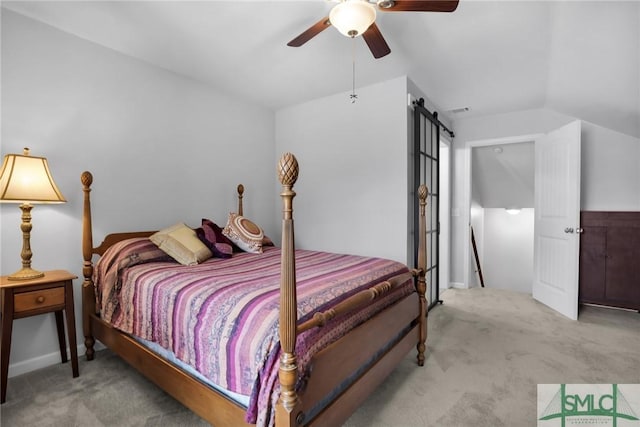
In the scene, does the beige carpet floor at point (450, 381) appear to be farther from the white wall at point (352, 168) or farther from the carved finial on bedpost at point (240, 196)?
the carved finial on bedpost at point (240, 196)

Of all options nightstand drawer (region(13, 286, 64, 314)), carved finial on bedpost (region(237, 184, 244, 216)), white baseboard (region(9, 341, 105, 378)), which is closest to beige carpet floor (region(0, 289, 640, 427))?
white baseboard (region(9, 341, 105, 378))

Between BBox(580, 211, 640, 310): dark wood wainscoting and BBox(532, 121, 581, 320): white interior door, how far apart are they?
424 millimetres

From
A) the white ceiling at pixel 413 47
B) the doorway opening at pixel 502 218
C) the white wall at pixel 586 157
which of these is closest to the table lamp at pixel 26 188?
the white ceiling at pixel 413 47

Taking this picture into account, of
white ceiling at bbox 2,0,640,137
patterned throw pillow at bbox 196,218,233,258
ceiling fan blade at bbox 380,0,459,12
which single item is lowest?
patterned throw pillow at bbox 196,218,233,258

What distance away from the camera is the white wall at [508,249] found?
5691 mm

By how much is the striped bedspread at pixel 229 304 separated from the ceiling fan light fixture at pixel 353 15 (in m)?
1.37

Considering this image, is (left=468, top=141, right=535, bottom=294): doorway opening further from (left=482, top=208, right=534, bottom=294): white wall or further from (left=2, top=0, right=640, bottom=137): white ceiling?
(left=2, top=0, right=640, bottom=137): white ceiling

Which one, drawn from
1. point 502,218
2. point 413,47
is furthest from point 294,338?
point 502,218

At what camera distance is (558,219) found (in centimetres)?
340

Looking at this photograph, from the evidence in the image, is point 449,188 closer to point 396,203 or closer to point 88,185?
point 396,203

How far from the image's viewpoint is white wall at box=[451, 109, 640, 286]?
11.3ft

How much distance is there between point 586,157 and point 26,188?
17.5 feet

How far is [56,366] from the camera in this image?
7.31 feet

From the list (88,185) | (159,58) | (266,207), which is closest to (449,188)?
(266,207)
